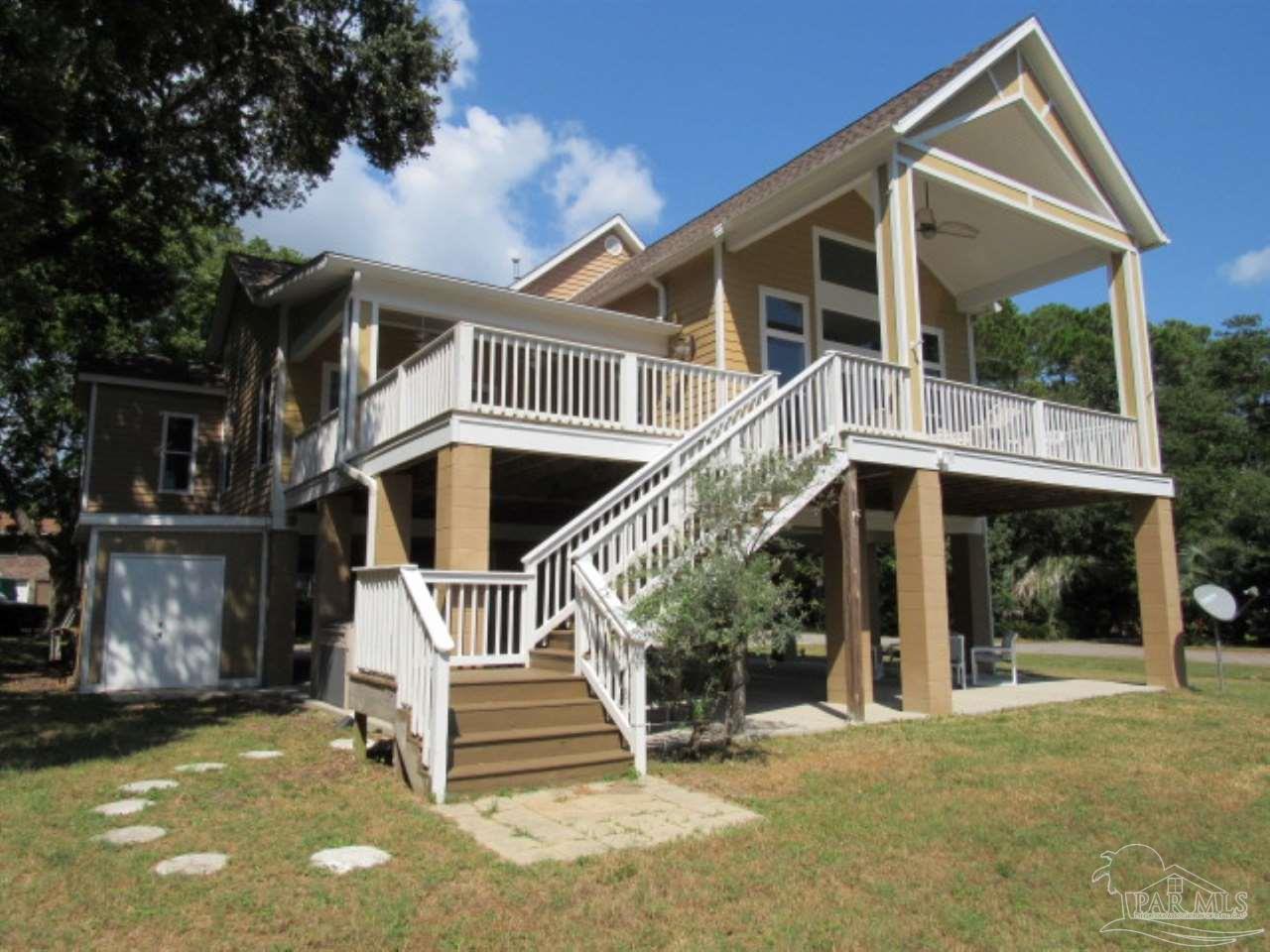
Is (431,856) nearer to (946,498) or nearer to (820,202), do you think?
(820,202)

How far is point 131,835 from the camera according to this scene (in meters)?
5.52

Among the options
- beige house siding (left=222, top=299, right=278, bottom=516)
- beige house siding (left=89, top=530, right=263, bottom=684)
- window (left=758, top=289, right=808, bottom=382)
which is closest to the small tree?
window (left=758, top=289, right=808, bottom=382)

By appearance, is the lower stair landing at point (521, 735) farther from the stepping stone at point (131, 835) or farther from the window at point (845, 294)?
the window at point (845, 294)

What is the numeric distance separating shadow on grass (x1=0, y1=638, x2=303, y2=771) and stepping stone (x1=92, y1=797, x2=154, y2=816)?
189 centimetres

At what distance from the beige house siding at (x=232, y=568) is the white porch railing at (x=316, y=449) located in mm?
1456

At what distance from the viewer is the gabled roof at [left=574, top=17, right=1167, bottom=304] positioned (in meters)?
11.4

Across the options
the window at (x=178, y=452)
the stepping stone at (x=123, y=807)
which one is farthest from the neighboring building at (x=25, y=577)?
the stepping stone at (x=123, y=807)

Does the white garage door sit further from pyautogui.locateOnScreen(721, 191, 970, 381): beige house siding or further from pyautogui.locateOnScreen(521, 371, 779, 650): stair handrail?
pyautogui.locateOnScreen(721, 191, 970, 381): beige house siding

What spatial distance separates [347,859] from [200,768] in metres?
3.44

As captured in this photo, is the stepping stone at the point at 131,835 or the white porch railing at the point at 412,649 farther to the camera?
the white porch railing at the point at 412,649

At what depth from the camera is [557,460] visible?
36.6 feet

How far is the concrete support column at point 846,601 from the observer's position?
32.7 ft

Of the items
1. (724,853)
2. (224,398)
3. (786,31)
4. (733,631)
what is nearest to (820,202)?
(786,31)

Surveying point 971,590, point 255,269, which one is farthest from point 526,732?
point 255,269
